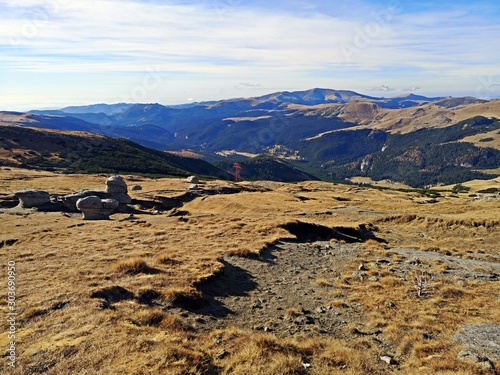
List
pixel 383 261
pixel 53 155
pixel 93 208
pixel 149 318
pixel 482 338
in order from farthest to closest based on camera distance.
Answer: pixel 53 155 < pixel 93 208 < pixel 383 261 < pixel 149 318 < pixel 482 338

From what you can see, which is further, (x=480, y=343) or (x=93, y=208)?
(x=93, y=208)

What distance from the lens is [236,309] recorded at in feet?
57.4

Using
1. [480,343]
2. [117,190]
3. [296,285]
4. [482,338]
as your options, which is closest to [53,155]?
[117,190]

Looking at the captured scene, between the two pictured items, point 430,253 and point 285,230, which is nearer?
point 430,253

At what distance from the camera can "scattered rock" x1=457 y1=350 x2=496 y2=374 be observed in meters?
11.8

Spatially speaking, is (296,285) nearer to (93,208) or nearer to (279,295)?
(279,295)

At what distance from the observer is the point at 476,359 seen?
12.2 meters

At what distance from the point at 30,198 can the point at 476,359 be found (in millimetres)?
60479

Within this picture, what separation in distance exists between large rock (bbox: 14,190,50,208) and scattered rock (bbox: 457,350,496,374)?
196 feet

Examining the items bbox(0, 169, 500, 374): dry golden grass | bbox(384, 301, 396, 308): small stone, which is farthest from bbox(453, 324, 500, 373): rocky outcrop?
bbox(384, 301, 396, 308): small stone

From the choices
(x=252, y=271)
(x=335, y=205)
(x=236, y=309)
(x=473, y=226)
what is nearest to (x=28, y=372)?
(x=236, y=309)

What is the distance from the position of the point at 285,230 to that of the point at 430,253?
46.5 ft

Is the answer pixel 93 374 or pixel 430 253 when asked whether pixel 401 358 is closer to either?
pixel 93 374

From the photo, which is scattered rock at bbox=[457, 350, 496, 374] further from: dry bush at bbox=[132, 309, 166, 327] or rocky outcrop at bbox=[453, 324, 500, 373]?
dry bush at bbox=[132, 309, 166, 327]
